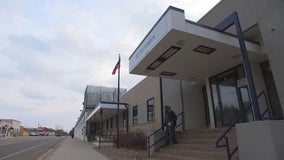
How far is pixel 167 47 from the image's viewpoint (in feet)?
25.4

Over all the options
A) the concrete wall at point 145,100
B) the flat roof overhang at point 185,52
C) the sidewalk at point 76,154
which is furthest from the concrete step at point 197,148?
the concrete wall at point 145,100

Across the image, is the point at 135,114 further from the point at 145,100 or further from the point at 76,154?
the point at 76,154

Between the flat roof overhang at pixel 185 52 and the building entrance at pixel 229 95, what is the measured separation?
0.41 metres

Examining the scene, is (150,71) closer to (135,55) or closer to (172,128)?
(135,55)

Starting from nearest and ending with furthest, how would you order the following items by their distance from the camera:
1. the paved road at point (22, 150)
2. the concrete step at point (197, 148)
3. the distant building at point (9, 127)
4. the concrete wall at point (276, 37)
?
the concrete wall at point (276, 37)
the concrete step at point (197, 148)
the paved road at point (22, 150)
the distant building at point (9, 127)

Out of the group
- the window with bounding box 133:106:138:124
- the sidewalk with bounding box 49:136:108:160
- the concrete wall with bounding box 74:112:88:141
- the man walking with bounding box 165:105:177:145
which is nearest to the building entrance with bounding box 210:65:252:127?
the man walking with bounding box 165:105:177:145

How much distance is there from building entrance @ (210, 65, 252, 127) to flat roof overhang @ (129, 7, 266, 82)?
0.41m

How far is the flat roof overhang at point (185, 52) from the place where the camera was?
22.6 feet

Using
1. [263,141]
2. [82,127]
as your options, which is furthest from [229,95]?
[82,127]

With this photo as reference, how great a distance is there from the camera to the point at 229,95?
9.82 m

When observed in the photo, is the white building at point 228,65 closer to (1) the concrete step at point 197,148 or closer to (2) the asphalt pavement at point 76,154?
(1) the concrete step at point 197,148

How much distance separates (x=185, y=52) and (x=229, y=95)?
11.2ft

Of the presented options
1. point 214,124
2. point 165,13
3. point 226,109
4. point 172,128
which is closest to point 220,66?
point 226,109

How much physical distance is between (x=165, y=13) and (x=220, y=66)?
429cm
